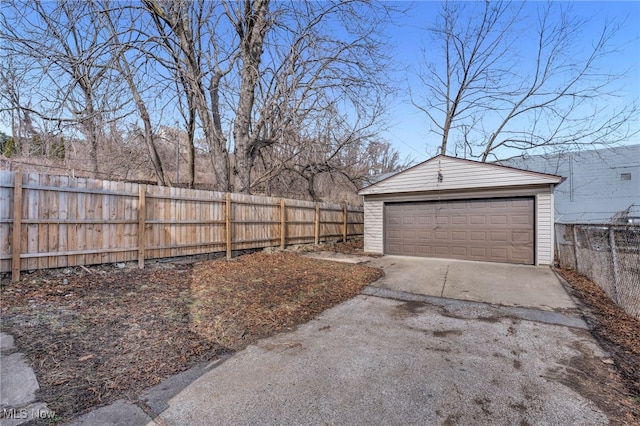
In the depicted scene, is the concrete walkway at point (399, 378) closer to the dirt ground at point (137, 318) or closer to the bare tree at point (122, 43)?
the dirt ground at point (137, 318)

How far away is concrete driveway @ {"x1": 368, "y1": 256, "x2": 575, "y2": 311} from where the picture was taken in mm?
4973

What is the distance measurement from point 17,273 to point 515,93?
1749 cm

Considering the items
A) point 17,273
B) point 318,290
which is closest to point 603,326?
point 318,290

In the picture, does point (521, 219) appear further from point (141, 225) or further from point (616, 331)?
point (141, 225)

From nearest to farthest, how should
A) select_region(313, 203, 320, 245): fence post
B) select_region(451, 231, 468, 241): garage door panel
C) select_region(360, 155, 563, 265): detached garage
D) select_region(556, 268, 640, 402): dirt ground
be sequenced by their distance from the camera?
select_region(556, 268, 640, 402): dirt ground → select_region(360, 155, 563, 265): detached garage → select_region(451, 231, 468, 241): garage door panel → select_region(313, 203, 320, 245): fence post

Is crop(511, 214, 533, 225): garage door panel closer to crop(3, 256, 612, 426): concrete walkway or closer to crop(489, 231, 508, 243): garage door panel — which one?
crop(489, 231, 508, 243): garage door panel

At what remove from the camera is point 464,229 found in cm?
901

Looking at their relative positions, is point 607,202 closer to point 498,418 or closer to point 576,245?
point 576,245

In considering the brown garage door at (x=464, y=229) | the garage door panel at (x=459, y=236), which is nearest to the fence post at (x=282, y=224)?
the brown garage door at (x=464, y=229)

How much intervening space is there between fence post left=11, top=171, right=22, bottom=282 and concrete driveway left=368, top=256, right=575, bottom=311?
5.90 m

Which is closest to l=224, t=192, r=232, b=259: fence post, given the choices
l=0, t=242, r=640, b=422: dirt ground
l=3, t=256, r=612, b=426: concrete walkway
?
l=0, t=242, r=640, b=422: dirt ground

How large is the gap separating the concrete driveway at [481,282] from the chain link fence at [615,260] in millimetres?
625

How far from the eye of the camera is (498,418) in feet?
6.60

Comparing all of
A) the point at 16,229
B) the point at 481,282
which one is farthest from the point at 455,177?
the point at 16,229
